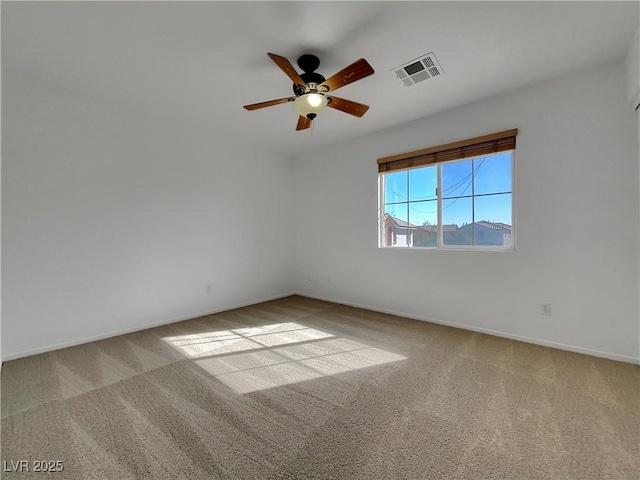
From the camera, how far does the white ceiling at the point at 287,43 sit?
72.1 inches

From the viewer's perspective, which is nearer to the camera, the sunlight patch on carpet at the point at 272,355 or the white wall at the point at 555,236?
the sunlight patch on carpet at the point at 272,355

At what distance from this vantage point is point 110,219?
305 centimetres

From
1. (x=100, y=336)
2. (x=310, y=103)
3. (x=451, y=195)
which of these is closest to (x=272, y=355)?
(x=100, y=336)

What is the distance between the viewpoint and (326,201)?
4.66 meters

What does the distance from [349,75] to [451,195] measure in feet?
7.01

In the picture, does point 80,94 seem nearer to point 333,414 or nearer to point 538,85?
point 333,414

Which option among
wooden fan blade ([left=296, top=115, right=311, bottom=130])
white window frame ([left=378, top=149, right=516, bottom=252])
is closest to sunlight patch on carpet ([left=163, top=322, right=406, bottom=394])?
white window frame ([left=378, top=149, right=516, bottom=252])

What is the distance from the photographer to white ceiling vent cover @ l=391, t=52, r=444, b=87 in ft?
7.66

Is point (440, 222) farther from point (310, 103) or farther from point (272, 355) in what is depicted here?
point (272, 355)

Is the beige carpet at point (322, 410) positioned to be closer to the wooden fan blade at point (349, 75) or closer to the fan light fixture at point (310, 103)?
the fan light fixture at point (310, 103)

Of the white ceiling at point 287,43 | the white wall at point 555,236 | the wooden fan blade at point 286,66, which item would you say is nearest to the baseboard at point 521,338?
the white wall at point 555,236

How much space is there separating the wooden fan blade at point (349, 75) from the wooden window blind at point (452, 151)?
181 centimetres

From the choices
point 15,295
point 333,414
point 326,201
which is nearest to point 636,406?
point 333,414

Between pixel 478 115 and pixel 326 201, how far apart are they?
2.45m
